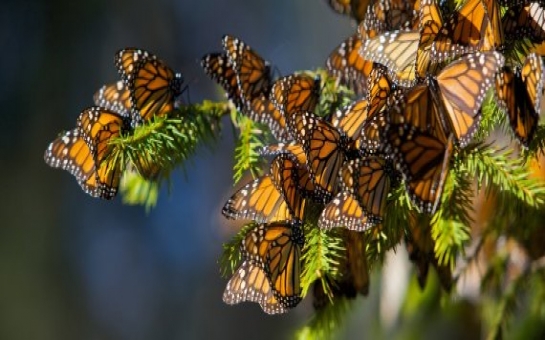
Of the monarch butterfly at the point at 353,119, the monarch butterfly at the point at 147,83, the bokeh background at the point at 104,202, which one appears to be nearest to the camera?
the monarch butterfly at the point at 353,119

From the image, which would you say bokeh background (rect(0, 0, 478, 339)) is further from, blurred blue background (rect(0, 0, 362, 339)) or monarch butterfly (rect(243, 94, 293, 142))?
monarch butterfly (rect(243, 94, 293, 142))

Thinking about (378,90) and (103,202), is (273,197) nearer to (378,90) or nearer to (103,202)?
(378,90)

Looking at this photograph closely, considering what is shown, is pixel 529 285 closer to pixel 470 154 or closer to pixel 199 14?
pixel 470 154

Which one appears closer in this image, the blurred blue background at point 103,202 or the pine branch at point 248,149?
the pine branch at point 248,149

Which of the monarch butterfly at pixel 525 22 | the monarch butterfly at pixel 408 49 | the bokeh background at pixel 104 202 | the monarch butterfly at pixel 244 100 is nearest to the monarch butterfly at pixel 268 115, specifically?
the monarch butterfly at pixel 244 100

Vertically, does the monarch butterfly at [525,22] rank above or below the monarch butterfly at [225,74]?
below

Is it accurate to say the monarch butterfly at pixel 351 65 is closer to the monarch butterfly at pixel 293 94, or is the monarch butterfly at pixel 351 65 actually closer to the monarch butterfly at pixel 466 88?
the monarch butterfly at pixel 293 94

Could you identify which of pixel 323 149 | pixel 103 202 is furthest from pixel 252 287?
pixel 103 202
